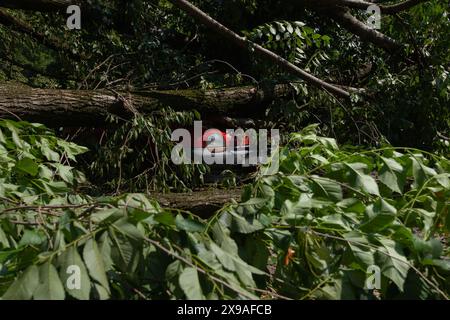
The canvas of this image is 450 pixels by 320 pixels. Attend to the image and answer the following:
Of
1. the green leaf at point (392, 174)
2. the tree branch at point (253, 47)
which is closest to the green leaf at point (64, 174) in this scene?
the green leaf at point (392, 174)

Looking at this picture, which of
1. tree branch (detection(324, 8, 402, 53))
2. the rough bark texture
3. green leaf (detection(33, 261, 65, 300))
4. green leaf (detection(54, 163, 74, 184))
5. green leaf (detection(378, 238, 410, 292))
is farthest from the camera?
tree branch (detection(324, 8, 402, 53))

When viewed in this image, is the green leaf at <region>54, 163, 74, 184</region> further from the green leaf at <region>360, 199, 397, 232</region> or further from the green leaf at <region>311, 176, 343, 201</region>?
the green leaf at <region>360, 199, 397, 232</region>

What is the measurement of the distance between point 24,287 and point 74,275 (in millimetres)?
98

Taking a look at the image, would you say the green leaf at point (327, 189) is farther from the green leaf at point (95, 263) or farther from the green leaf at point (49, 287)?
the green leaf at point (49, 287)

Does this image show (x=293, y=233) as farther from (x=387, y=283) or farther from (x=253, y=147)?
(x=253, y=147)

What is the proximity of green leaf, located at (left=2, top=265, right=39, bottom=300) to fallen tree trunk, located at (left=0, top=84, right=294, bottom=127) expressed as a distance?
2831 mm

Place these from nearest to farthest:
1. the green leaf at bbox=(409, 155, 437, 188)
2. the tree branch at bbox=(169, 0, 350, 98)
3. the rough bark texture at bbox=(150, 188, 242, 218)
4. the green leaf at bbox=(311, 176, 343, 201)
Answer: the green leaf at bbox=(311, 176, 343, 201)
the green leaf at bbox=(409, 155, 437, 188)
the rough bark texture at bbox=(150, 188, 242, 218)
the tree branch at bbox=(169, 0, 350, 98)

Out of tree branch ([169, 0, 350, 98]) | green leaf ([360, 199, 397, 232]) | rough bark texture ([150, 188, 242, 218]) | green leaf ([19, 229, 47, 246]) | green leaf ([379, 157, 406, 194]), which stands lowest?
rough bark texture ([150, 188, 242, 218])

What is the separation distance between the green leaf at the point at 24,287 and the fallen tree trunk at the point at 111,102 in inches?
111

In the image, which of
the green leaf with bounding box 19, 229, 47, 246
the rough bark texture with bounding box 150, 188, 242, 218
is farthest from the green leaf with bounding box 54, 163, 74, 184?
the green leaf with bounding box 19, 229, 47, 246

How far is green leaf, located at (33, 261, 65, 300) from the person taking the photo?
1.23 m

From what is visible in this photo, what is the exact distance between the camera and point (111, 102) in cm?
474
